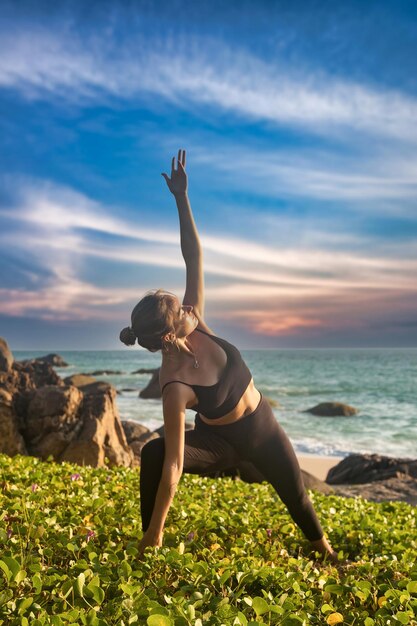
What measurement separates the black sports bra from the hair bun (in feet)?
1.50

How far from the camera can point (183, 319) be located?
5223 mm

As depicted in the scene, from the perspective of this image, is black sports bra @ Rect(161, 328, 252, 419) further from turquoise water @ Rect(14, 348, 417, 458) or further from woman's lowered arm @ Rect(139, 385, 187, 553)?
turquoise water @ Rect(14, 348, 417, 458)

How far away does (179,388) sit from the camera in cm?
506

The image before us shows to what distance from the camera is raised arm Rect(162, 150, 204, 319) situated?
5758mm

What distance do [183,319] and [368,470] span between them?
13441 mm

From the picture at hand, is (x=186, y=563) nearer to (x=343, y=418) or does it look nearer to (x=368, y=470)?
(x=368, y=470)

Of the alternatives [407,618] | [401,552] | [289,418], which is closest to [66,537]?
[407,618]

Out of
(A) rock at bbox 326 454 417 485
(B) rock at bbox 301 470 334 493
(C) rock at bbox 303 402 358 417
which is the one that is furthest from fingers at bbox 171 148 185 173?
(C) rock at bbox 303 402 358 417

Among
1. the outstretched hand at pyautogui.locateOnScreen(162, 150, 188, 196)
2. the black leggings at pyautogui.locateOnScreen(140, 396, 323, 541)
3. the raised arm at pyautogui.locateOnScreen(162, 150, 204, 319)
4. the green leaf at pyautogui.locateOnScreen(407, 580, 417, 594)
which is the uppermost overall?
the outstretched hand at pyautogui.locateOnScreen(162, 150, 188, 196)

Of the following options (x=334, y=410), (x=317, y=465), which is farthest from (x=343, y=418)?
(x=317, y=465)

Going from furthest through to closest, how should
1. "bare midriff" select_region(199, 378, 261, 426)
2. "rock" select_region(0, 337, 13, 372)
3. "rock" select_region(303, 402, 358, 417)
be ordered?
"rock" select_region(303, 402, 358, 417), "rock" select_region(0, 337, 13, 372), "bare midriff" select_region(199, 378, 261, 426)

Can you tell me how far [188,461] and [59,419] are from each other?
20.3ft

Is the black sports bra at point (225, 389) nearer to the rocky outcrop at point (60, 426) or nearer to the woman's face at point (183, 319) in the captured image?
the woman's face at point (183, 319)

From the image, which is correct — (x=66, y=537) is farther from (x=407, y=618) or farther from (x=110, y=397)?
(x=110, y=397)
